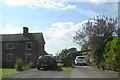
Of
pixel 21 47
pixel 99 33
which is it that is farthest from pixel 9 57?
pixel 99 33

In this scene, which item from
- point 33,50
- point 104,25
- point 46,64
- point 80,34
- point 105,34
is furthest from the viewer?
point 33,50

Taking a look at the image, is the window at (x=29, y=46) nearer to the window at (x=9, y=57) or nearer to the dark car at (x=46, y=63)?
the window at (x=9, y=57)

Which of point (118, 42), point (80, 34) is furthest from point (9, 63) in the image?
point (118, 42)

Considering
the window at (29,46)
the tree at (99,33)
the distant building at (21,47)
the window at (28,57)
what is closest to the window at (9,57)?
the distant building at (21,47)

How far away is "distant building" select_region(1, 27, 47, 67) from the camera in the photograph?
6194cm

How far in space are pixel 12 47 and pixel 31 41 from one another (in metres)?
4.46

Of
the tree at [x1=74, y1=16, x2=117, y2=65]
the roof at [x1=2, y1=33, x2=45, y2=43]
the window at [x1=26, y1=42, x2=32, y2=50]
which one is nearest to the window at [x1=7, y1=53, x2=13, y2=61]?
the roof at [x1=2, y1=33, x2=45, y2=43]

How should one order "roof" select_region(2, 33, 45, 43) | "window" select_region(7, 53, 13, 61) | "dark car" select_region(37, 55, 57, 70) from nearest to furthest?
1. "dark car" select_region(37, 55, 57, 70)
2. "roof" select_region(2, 33, 45, 43)
3. "window" select_region(7, 53, 13, 61)

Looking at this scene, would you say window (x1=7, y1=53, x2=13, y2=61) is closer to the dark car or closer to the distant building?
the distant building

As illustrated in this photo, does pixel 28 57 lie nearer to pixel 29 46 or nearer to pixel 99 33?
pixel 29 46

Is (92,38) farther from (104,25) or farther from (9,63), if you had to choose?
(9,63)

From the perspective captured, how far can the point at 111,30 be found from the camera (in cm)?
4078

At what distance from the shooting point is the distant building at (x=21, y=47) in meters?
61.9

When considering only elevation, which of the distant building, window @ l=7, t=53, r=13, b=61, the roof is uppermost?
the roof
